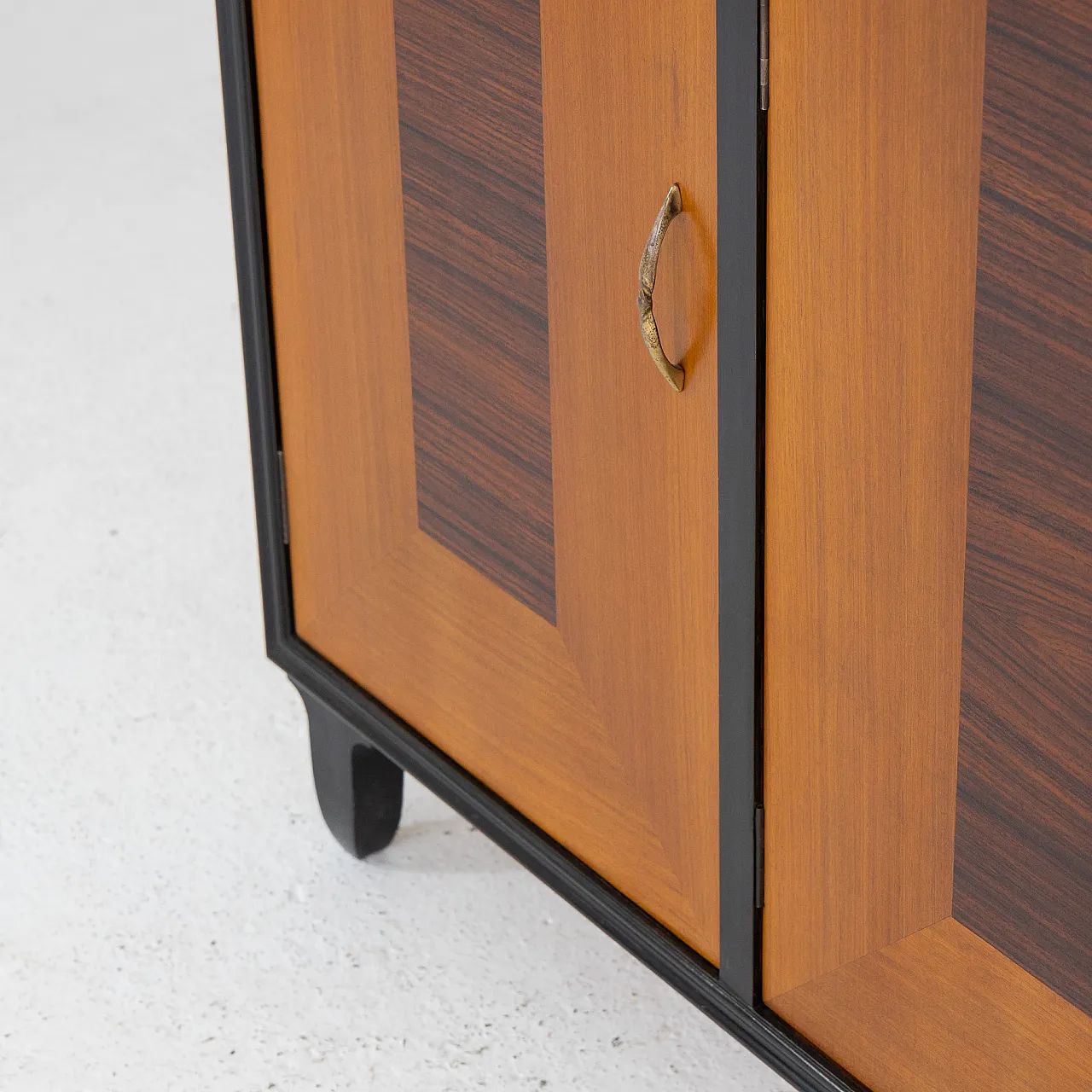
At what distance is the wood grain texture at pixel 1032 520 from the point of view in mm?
715

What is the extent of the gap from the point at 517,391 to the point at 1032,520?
0.42 m

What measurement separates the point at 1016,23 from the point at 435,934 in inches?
39.1

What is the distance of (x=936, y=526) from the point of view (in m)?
0.83

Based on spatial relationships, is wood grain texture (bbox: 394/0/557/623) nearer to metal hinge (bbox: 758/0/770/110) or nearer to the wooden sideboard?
the wooden sideboard

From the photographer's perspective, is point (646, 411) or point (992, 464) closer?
point (992, 464)

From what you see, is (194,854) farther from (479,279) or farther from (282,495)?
(479,279)

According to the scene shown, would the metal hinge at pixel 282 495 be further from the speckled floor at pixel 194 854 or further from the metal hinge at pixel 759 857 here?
the metal hinge at pixel 759 857

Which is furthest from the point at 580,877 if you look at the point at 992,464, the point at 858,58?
the point at 858,58

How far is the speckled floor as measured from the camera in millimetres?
1352

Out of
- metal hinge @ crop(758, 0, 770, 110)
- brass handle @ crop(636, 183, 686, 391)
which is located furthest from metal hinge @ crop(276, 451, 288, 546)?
metal hinge @ crop(758, 0, 770, 110)

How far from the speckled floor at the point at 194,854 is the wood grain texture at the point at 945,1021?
33 centimetres

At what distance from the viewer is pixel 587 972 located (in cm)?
143

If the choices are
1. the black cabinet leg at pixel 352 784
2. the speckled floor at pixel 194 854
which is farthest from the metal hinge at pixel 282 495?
the speckled floor at pixel 194 854

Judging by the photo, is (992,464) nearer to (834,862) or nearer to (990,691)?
(990,691)
